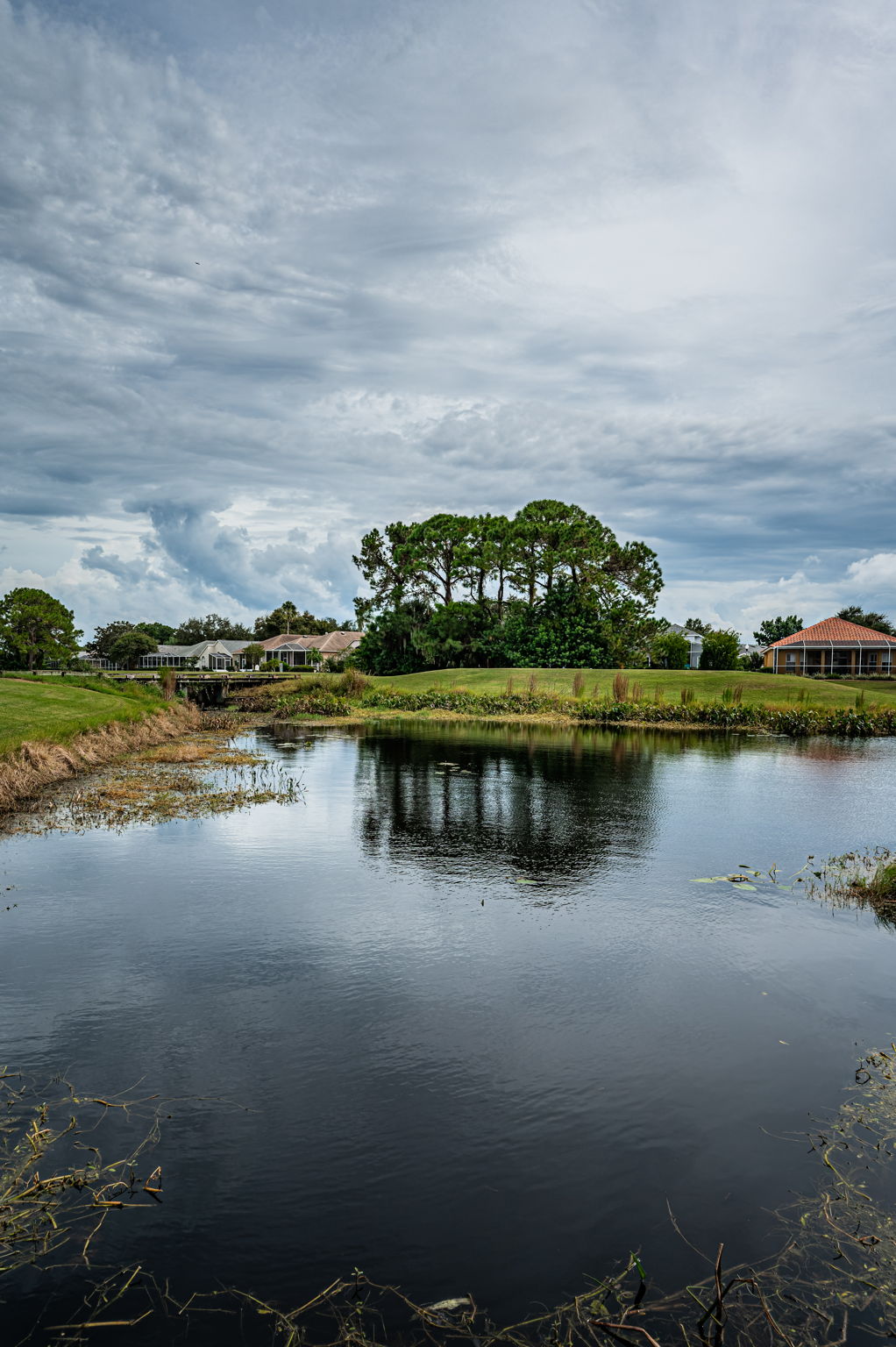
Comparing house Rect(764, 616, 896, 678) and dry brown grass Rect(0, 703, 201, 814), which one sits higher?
house Rect(764, 616, 896, 678)

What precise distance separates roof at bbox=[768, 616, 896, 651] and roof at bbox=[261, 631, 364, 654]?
61.8m

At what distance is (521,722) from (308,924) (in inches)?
1340

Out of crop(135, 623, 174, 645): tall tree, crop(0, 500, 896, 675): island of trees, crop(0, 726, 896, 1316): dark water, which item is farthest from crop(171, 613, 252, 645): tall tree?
crop(0, 726, 896, 1316): dark water

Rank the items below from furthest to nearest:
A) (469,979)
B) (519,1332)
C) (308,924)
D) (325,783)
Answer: (325,783) → (308,924) → (469,979) → (519,1332)

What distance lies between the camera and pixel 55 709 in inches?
1282

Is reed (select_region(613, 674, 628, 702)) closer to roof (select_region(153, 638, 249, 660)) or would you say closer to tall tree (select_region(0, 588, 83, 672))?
tall tree (select_region(0, 588, 83, 672))

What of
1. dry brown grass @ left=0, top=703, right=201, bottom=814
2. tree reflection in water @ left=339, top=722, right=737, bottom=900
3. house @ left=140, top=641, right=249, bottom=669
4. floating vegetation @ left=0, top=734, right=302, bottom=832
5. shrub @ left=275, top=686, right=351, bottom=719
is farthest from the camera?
house @ left=140, top=641, right=249, bottom=669

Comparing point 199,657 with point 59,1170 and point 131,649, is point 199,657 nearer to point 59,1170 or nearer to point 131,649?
point 131,649

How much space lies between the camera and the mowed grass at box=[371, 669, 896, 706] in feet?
165

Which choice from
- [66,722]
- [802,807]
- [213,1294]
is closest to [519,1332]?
[213,1294]

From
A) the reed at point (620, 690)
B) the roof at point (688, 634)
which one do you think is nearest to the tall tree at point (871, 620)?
the roof at point (688, 634)

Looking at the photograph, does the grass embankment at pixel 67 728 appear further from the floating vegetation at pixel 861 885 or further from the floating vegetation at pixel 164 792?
the floating vegetation at pixel 861 885

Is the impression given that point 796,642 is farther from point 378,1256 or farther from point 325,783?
point 378,1256

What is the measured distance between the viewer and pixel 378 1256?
495 centimetres
